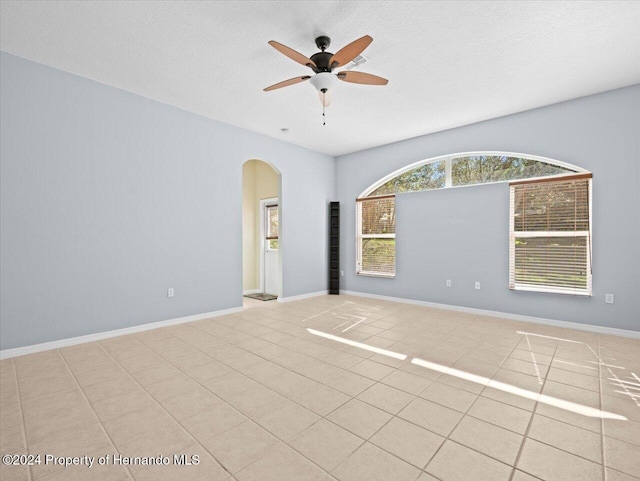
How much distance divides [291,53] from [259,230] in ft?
16.2

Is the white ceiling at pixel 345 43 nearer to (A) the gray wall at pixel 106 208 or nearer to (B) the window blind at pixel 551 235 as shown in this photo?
(A) the gray wall at pixel 106 208

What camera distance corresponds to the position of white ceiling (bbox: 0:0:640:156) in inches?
97.8

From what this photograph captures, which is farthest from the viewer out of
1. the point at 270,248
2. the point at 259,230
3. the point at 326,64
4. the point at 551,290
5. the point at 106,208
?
the point at 259,230

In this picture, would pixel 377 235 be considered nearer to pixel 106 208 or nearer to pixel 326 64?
pixel 326 64

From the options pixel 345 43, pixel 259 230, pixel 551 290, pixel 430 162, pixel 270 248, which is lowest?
pixel 551 290

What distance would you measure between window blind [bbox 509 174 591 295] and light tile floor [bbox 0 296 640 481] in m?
0.85

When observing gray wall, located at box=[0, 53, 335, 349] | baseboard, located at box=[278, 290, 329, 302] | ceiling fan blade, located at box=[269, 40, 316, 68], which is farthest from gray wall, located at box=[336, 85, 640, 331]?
ceiling fan blade, located at box=[269, 40, 316, 68]

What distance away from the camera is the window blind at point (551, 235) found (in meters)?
4.07

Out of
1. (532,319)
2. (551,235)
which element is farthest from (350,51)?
(532,319)

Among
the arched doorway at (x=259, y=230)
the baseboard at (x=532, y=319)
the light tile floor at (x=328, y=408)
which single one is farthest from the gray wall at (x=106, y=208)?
the baseboard at (x=532, y=319)

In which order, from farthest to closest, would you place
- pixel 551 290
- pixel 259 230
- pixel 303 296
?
1. pixel 259 230
2. pixel 303 296
3. pixel 551 290

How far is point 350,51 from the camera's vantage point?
2.50 metres

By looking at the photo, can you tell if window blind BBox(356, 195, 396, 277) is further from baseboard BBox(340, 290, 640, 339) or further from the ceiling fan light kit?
the ceiling fan light kit

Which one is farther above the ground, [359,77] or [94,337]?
[359,77]
